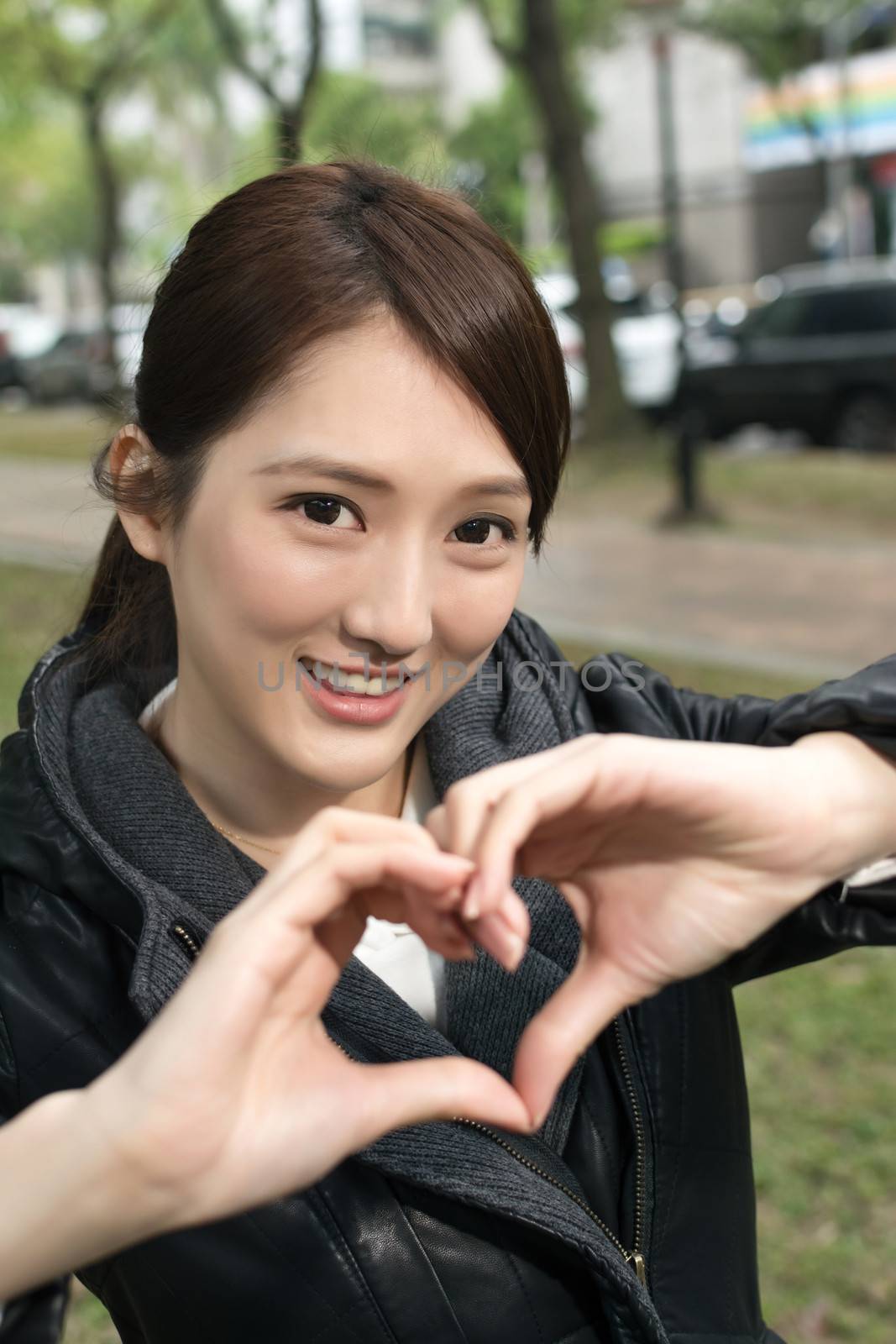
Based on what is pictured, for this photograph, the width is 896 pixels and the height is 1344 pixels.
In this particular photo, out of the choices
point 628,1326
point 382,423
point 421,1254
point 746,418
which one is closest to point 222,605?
point 382,423

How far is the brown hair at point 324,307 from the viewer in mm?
1498

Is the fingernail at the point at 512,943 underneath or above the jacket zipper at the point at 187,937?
above

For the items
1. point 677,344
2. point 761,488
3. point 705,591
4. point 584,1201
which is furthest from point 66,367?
point 584,1201

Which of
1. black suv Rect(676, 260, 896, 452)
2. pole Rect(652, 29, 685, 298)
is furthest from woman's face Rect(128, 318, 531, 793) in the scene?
A: black suv Rect(676, 260, 896, 452)

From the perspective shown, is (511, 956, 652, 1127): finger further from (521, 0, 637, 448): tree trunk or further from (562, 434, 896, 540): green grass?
(521, 0, 637, 448): tree trunk

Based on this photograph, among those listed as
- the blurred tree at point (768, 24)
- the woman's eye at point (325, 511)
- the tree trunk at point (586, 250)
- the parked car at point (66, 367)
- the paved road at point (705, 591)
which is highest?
the blurred tree at point (768, 24)

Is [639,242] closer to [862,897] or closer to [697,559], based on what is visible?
[697,559]

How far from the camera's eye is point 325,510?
4.76ft

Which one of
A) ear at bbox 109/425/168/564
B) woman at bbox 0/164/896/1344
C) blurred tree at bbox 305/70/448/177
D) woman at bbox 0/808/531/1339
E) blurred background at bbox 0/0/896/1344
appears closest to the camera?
woman at bbox 0/808/531/1339

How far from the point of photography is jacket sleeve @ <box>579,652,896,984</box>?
1.50 metres

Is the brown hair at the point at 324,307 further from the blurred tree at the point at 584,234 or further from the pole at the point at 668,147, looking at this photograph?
the blurred tree at the point at 584,234

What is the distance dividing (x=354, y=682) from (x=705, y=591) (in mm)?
7054

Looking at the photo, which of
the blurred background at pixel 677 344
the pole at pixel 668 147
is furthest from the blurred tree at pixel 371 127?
the pole at pixel 668 147

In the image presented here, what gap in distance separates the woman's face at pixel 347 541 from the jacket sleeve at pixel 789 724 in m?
0.36
